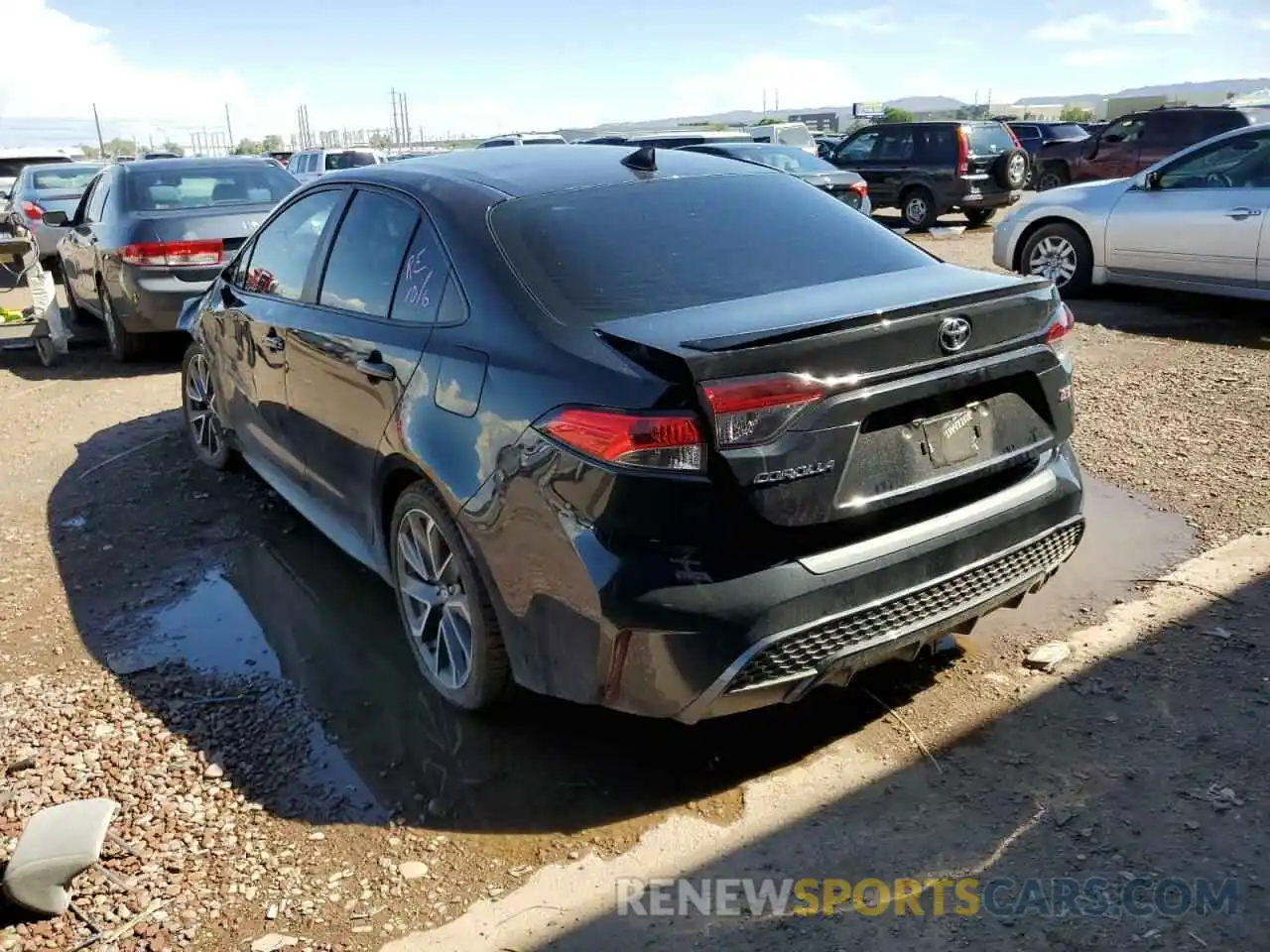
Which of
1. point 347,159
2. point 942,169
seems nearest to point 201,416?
point 942,169

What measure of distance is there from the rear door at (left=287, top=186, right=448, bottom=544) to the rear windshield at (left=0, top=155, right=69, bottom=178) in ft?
55.2

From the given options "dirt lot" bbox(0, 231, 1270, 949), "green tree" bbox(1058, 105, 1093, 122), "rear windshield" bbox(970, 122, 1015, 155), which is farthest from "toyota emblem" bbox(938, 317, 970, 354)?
"green tree" bbox(1058, 105, 1093, 122)

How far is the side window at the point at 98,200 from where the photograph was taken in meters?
9.38

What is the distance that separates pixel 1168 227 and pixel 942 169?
968 centimetres

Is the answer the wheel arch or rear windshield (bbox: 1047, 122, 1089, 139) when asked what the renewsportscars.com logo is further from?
rear windshield (bbox: 1047, 122, 1089, 139)

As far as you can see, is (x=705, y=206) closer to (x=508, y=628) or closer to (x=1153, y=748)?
(x=508, y=628)

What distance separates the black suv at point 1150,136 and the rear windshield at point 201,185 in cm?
1595

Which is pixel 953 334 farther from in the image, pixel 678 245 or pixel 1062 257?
pixel 1062 257

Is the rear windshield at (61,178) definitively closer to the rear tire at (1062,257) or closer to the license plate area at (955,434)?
the rear tire at (1062,257)

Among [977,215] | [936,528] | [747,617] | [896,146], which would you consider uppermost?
[896,146]

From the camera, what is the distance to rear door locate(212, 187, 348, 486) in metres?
4.34

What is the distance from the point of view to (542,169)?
375 centimetres

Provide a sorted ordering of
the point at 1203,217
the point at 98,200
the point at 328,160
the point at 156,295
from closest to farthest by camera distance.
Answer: the point at 156,295 < the point at 1203,217 < the point at 98,200 < the point at 328,160

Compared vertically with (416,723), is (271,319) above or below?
above
